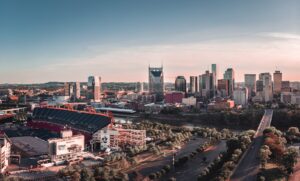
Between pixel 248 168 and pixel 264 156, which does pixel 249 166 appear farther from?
Result: pixel 264 156

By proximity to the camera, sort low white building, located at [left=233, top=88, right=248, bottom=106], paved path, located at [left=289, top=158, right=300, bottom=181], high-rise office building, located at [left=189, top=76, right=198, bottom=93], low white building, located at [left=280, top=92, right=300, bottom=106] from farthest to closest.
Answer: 1. high-rise office building, located at [left=189, top=76, right=198, bottom=93]
2. low white building, located at [left=233, top=88, right=248, bottom=106]
3. low white building, located at [left=280, top=92, right=300, bottom=106]
4. paved path, located at [left=289, top=158, right=300, bottom=181]

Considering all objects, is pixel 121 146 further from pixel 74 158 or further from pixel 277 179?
pixel 277 179

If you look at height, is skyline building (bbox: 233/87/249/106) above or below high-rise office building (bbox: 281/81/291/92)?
below

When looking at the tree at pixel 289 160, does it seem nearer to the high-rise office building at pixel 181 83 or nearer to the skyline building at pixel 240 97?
the skyline building at pixel 240 97

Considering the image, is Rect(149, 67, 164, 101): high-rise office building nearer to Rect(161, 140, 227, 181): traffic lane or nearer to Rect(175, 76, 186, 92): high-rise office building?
Rect(175, 76, 186, 92): high-rise office building

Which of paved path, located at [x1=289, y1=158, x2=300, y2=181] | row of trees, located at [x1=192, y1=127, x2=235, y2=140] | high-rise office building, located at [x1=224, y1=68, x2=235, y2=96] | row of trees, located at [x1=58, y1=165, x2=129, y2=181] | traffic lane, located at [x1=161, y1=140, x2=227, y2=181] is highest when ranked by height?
high-rise office building, located at [x1=224, y1=68, x2=235, y2=96]

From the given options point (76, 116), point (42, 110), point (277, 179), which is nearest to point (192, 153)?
point (277, 179)

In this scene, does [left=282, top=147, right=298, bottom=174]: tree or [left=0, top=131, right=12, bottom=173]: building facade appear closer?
[left=282, top=147, right=298, bottom=174]: tree

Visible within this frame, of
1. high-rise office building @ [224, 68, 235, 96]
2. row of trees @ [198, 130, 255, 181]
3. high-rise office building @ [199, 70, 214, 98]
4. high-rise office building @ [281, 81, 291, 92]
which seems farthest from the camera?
high-rise office building @ [224, 68, 235, 96]

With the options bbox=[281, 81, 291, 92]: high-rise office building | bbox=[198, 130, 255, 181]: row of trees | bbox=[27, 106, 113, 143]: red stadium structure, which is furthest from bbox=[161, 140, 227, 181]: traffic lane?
bbox=[281, 81, 291, 92]: high-rise office building
